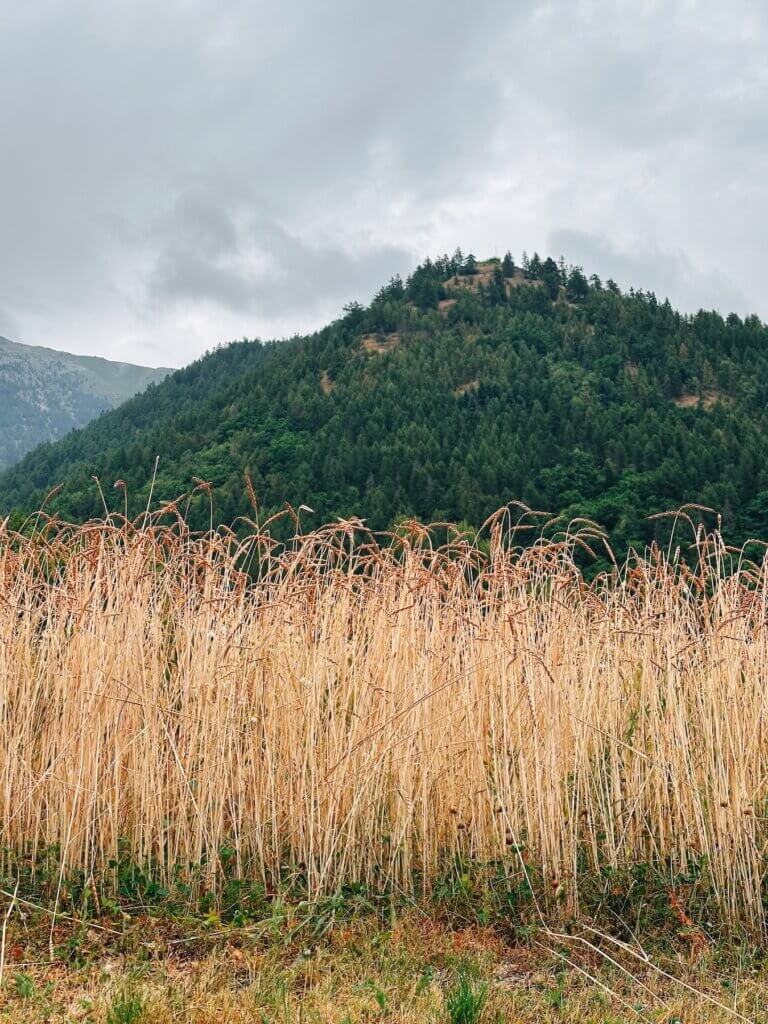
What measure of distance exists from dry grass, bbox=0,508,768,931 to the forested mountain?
26666 millimetres

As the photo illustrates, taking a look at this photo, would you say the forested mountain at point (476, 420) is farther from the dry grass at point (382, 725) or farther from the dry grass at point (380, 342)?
the dry grass at point (382, 725)

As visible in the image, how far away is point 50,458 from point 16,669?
3898 inches

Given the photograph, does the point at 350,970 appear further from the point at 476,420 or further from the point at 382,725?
the point at 476,420

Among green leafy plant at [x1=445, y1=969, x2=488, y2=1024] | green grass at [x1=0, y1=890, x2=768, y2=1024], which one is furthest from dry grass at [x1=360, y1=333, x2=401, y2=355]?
green leafy plant at [x1=445, y1=969, x2=488, y2=1024]

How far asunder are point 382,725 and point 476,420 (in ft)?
210

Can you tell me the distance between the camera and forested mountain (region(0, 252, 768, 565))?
46.4 metres

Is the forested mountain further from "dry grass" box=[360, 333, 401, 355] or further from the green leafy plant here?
the green leafy plant

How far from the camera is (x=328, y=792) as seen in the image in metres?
3.17

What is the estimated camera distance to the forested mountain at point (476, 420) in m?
46.4

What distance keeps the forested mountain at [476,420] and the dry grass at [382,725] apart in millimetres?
26666

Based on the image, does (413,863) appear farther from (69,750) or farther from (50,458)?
(50,458)

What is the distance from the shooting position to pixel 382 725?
3.18 meters

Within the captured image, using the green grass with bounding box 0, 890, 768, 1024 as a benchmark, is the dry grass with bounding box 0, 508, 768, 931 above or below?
above

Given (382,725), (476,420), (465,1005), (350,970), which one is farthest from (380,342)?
(465,1005)
